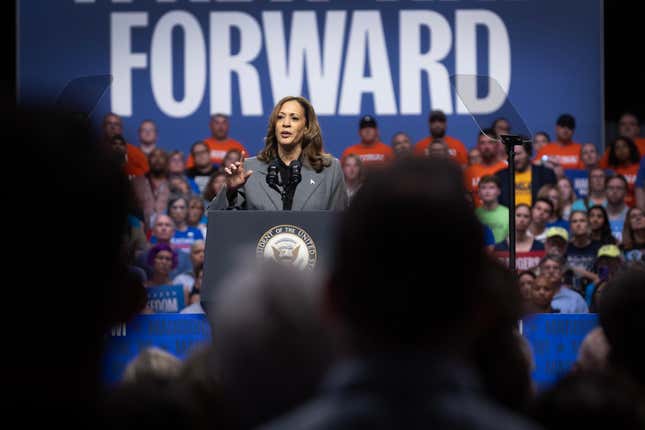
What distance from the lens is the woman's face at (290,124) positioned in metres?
4.85

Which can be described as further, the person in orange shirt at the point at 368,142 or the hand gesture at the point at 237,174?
the person in orange shirt at the point at 368,142

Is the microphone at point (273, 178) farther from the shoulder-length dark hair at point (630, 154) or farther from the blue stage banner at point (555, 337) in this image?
the shoulder-length dark hair at point (630, 154)

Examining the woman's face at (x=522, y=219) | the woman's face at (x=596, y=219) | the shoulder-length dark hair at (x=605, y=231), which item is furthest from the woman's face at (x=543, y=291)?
the woman's face at (x=596, y=219)

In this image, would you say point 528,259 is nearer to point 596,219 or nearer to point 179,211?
point 596,219

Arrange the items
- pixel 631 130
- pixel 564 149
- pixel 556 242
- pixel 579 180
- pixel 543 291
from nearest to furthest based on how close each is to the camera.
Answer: pixel 543 291 < pixel 556 242 < pixel 579 180 < pixel 564 149 < pixel 631 130

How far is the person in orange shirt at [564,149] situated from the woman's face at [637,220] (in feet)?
4.86

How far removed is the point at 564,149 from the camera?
32.1ft

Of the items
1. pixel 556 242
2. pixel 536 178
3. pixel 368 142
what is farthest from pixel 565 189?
pixel 368 142

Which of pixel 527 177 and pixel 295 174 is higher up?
pixel 527 177

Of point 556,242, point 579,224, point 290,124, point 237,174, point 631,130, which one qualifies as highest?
point 631,130

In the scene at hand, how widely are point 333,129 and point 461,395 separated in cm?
927

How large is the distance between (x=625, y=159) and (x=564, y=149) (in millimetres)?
636

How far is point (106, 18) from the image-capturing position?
416 inches

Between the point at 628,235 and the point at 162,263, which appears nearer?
the point at 162,263
